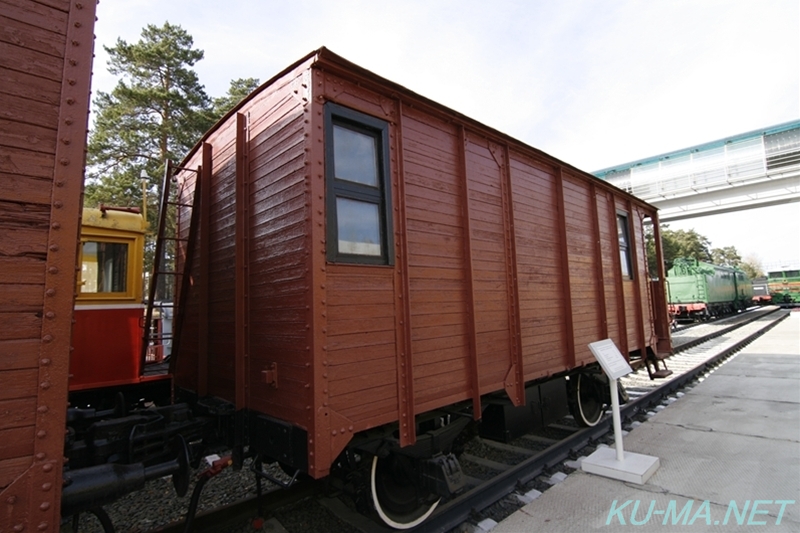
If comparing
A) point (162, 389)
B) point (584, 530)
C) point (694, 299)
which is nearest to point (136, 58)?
point (162, 389)

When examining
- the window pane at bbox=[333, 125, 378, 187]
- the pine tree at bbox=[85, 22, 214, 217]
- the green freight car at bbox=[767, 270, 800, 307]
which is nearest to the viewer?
the window pane at bbox=[333, 125, 378, 187]

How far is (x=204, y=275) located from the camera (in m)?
4.25

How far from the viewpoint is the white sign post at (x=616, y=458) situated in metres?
4.18

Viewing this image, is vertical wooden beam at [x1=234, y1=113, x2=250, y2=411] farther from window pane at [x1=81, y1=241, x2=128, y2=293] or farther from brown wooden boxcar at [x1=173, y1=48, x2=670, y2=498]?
window pane at [x1=81, y1=241, x2=128, y2=293]

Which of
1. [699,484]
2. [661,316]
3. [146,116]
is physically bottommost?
[699,484]

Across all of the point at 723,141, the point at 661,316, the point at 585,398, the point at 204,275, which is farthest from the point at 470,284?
the point at 723,141

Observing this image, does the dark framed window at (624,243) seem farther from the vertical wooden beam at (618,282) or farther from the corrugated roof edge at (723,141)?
the corrugated roof edge at (723,141)

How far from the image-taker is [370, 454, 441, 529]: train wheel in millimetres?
3348

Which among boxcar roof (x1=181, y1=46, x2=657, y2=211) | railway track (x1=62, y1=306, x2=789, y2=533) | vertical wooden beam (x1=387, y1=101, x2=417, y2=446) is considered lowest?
railway track (x1=62, y1=306, x2=789, y2=533)

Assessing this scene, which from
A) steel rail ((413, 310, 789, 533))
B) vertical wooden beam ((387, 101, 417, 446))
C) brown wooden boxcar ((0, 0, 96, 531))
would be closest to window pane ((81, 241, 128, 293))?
brown wooden boxcar ((0, 0, 96, 531))

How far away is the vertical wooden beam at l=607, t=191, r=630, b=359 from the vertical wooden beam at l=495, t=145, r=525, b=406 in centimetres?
312

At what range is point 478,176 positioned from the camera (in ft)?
14.3

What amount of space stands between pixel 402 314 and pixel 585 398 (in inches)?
169

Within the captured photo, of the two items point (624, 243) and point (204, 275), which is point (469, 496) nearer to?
point (204, 275)
